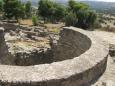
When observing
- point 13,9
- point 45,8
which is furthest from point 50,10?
point 13,9

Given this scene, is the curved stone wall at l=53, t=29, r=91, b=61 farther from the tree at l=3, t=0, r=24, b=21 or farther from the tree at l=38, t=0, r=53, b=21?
the tree at l=38, t=0, r=53, b=21

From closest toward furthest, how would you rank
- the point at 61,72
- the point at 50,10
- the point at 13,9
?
the point at 61,72
the point at 13,9
the point at 50,10

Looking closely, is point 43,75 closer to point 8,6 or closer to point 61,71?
point 61,71

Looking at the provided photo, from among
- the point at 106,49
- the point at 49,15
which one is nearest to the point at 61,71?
the point at 106,49

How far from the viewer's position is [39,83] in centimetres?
635

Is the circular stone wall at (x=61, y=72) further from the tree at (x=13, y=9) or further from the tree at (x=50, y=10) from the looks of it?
the tree at (x=50, y=10)

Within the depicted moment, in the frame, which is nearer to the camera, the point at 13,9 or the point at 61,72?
the point at 61,72

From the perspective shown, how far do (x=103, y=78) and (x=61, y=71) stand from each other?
1.91 metres

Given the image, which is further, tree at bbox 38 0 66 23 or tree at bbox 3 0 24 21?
tree at bbox 38 0 66 23

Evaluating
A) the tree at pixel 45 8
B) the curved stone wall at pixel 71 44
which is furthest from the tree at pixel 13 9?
the curved stone wall at pixel 71 44

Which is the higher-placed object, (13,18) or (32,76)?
(32,76)

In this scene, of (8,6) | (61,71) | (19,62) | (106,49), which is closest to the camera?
(61,71)

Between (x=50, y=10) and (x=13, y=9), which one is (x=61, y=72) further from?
(x=50, y=10)

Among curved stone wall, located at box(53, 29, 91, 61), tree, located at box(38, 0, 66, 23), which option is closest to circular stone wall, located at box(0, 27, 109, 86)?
curved stone wall, located at box(53, 29, 91, 61)
